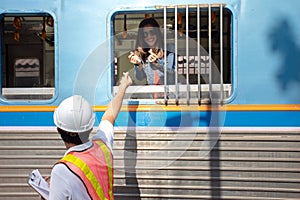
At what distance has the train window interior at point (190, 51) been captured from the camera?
320cm

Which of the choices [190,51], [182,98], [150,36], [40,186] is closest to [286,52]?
[190,51]

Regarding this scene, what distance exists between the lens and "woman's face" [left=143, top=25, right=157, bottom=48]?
3.32m

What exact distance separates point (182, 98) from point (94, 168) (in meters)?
1.37

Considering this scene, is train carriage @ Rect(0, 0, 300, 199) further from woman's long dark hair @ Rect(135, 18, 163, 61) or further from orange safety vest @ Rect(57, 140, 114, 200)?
orange safety vest @ Rect(57, 140, 114, 200)

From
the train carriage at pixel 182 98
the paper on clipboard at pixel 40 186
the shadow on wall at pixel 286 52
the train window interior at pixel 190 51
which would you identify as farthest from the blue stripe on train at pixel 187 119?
the paper on clipboard at pixel 40 186

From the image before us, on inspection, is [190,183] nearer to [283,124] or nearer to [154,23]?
[283,124]

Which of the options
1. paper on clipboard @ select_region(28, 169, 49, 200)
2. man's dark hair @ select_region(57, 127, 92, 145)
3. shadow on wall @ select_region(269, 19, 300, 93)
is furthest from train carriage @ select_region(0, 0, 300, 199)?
man's dark hair @ select_region(57, 127, 92, 145)

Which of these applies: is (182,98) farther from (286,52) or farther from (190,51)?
(286,52)

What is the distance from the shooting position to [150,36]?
333 centimetres

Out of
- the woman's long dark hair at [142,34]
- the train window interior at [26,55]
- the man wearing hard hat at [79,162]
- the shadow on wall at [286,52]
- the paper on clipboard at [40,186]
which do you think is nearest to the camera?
the man wearing hard hat at [79,162]

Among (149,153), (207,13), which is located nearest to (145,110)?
(149,153)

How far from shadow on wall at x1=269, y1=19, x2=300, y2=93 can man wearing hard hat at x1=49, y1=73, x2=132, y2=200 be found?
5.31ft

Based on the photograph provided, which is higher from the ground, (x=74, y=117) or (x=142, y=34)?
(x=142, y=34)

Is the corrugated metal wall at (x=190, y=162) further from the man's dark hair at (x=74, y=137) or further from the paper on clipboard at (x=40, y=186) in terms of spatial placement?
the man's dark hair at (x=74, y=137)
